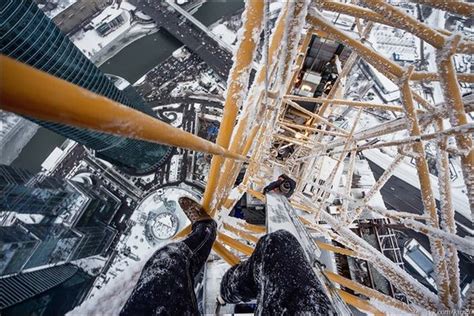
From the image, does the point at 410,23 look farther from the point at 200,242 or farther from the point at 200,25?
the point at 200,25

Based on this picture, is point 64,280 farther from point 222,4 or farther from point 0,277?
point 222,4

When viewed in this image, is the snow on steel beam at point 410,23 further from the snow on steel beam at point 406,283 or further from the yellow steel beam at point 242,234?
the yellow steel beam at point 242,234

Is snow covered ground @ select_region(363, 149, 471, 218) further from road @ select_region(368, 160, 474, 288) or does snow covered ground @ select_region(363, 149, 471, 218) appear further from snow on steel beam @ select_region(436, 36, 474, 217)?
snow on steel beam @ select_region(436, 36, 474, 217)

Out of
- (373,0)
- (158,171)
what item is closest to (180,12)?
(158,171)

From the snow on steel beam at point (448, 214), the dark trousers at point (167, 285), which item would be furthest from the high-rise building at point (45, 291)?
the snow on steel beam at point (448, 214)

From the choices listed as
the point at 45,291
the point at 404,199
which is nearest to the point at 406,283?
the point at 404,199

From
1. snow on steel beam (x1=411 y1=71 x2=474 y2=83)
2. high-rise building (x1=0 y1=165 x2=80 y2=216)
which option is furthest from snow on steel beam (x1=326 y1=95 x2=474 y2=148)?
high-rise building (x1=0 y1=165 x2=80 y2=216)
